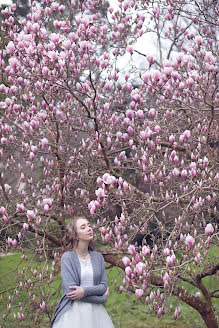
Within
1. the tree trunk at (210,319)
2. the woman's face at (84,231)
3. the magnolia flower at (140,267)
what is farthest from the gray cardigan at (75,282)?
the tree trunk at (210,319)

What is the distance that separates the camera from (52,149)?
4641 mm

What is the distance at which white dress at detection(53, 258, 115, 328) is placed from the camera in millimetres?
2930

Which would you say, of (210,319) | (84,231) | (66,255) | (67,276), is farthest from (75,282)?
(210,319)

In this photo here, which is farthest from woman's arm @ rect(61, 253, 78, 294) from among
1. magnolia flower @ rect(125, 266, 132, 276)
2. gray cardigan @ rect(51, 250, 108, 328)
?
magnolia flower @ rect(125, 266, 132, 276)

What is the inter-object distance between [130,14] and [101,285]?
391cm

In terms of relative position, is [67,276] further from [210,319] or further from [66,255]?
[210,319]

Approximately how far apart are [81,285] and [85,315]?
7.9 inches

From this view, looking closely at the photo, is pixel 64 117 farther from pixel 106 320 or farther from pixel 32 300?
pixel 106 320

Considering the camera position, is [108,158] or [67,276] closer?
[67,276]

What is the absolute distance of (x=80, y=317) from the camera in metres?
2.93

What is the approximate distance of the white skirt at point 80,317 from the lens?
293cm

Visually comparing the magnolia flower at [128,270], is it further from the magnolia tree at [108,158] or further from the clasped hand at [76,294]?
the clasped hand at [76,294]

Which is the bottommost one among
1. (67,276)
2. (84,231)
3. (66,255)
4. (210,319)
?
(210,319)

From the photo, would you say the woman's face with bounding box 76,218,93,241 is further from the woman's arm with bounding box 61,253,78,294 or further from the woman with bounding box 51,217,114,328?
the woman's arm with bounding box 61,253,78,294
